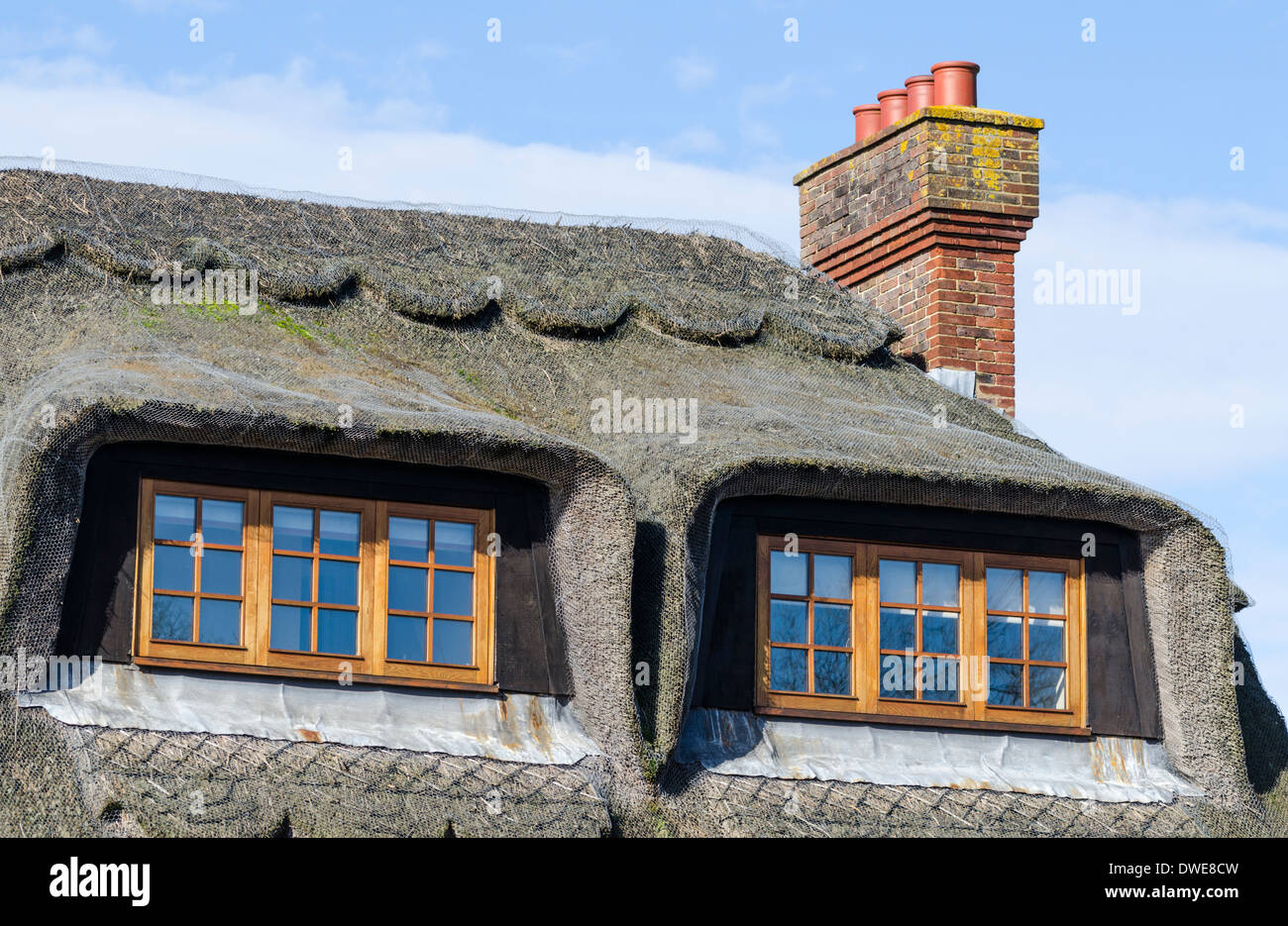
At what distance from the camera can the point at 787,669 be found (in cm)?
1153

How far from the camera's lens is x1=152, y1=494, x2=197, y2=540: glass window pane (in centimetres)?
1042

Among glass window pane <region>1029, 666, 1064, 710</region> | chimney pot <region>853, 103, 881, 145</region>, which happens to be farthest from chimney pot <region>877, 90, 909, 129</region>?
glass window pane <region>1029, 666, 1064, 710</region>

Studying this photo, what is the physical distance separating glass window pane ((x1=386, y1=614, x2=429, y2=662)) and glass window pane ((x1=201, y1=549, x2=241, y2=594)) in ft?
2.66

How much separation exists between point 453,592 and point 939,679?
2790mm

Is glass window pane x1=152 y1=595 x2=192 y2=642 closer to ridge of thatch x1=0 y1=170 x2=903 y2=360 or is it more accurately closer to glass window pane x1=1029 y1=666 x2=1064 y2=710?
ridge of thatch x1=0 y1=170 x2=903 y2=360

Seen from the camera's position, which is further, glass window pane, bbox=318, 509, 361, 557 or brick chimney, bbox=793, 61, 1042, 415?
brick chimney, bbox=793, 61, 1042, 415

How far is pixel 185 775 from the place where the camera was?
961cm

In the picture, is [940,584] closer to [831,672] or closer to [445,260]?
[831,672]

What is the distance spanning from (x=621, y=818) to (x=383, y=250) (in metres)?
4.49

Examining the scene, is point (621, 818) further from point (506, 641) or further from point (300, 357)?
point (300, 357)

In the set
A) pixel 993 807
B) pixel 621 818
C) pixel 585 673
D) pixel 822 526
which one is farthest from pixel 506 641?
pixel 993 807

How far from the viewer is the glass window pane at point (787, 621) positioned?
11.5 metres

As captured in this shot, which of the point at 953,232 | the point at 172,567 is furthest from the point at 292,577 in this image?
the point at 953,232

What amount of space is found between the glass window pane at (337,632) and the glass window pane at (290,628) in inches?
2.5
